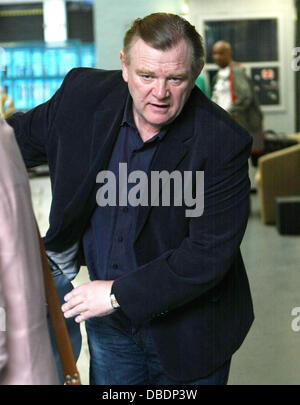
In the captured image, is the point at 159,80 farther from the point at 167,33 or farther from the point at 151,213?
the point at 151,213

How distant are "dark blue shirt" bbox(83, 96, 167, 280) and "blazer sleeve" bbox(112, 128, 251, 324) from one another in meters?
0.15

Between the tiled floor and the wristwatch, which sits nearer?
the wristwatch

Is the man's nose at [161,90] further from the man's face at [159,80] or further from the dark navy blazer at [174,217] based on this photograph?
the dark navy blazer at [174,217]

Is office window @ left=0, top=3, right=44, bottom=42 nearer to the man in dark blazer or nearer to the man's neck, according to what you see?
the man in dark blazer

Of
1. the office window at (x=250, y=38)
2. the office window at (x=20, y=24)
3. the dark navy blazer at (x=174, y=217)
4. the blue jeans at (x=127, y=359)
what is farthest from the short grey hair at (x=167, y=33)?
the office window at (x=20, y=24)

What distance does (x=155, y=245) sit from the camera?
6.72ft

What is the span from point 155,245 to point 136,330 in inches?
10.4

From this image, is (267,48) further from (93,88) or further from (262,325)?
(93,88)

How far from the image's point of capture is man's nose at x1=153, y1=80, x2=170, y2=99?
6.11ft

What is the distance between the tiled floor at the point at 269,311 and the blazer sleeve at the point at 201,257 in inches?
39.5

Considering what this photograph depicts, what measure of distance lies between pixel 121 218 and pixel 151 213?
0.10m

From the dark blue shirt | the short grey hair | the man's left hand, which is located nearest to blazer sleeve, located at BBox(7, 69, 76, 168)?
the dark blue shirt

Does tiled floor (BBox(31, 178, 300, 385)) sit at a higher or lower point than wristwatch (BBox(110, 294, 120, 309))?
lower

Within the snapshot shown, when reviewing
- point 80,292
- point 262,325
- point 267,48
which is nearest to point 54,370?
point 80,292
